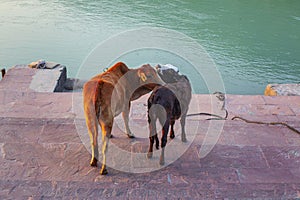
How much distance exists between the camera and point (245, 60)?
980 centimetres

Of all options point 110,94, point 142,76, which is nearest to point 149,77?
point 142,76

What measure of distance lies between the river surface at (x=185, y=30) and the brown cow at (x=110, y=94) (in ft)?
15.1

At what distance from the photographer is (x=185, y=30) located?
11500 millimetres

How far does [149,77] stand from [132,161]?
2.65ft

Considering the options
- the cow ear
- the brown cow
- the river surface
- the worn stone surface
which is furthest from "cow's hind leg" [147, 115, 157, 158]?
the river surface

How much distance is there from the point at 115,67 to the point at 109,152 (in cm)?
82

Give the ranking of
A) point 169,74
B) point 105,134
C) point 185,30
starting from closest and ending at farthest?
point 105,134 < point 169,74 < point 185,30

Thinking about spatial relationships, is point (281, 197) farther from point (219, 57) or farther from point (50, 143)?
point (219, 57)

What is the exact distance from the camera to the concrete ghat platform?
2896mm

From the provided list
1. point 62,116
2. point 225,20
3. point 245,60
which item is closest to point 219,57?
point 245,60

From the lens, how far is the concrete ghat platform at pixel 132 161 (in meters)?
2.90

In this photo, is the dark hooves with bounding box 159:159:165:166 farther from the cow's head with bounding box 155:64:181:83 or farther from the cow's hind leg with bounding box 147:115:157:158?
the cow's head with bounding box 155:64:181:83

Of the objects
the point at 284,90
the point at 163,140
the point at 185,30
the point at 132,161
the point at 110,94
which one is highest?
the point at 110,94

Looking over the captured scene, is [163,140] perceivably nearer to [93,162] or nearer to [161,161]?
[161,161]
